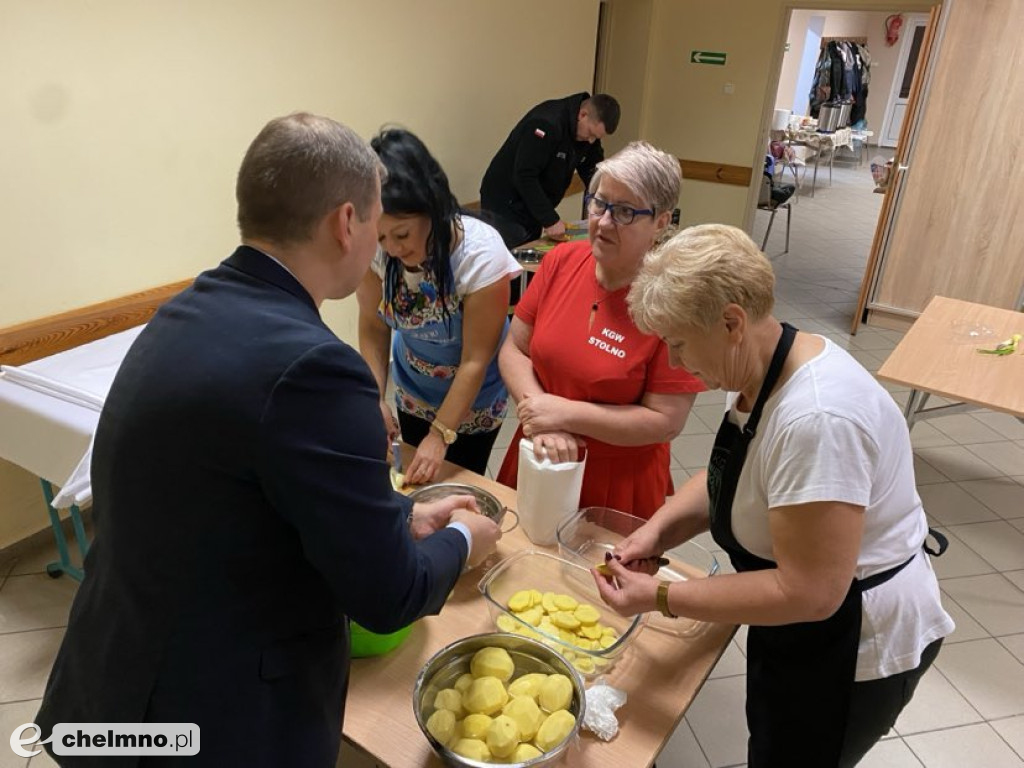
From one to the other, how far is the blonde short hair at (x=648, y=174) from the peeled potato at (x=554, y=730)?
1.02 m

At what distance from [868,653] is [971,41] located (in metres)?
4.51

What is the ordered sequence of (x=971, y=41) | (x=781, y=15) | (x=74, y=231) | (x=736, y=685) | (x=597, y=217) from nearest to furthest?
(x=597, y=217), (x=736, y=685), (x=74, y=231), (x=971, y=41), (x=781, y=15)

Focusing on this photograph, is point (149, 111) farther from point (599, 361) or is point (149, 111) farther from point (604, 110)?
point (604, 110)

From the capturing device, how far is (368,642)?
1.16 m

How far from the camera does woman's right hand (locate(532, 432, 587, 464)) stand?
1443mm

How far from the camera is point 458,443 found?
2059 mm

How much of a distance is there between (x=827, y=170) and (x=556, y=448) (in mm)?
11424

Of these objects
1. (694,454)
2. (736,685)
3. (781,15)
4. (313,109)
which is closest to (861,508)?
(736,685)

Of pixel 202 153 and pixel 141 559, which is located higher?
pixel 202 153

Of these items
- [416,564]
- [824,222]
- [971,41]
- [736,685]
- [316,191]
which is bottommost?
[736,685]

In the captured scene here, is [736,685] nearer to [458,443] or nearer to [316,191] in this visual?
[458,443]

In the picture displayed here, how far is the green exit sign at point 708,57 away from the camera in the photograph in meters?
6.42

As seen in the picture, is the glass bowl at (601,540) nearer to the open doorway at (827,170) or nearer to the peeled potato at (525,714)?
the peeled potato at (525,714)

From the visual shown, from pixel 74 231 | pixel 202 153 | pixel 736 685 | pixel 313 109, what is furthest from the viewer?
pixel 313 109
